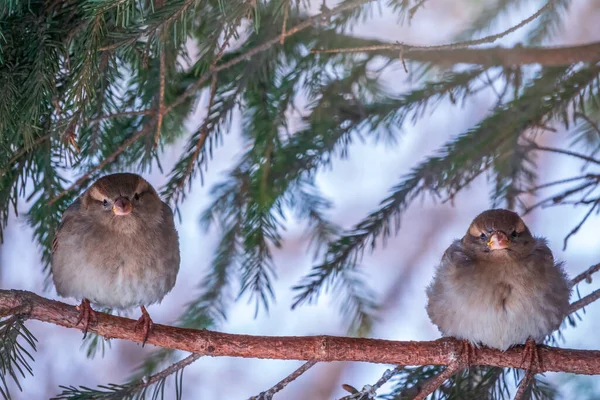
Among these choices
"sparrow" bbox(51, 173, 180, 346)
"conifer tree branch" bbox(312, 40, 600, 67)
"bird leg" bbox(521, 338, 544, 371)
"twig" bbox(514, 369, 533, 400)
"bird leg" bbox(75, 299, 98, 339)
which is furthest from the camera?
"conifer tree branch" bbox(312, 40, 600, 67)

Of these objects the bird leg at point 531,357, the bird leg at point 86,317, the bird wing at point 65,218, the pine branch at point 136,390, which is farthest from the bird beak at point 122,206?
Answer: the bird leg at point 531,357

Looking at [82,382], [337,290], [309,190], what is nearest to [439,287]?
[337,290]

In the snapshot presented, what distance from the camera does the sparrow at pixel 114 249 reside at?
98.3 inches

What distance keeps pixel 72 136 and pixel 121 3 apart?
40 cm

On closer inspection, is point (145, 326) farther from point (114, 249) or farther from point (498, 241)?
point (498, 241)

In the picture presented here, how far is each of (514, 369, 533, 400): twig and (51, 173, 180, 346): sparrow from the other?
115cm

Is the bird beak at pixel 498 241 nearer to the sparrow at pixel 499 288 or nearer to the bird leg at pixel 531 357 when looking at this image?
the sparrow at pixel 499 288

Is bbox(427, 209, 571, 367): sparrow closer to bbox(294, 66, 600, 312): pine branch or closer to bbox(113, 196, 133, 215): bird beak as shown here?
bbox(294, 66, 600, 312): pine branch

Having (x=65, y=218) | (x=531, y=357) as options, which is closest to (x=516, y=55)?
(x=531, y=357)

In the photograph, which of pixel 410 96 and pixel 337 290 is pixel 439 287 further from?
pixel 410 96

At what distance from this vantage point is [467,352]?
2.29 metres

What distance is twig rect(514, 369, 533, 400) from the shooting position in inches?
81.0

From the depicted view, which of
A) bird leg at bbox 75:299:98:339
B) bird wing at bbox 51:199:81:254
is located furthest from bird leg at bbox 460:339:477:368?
bird wing at bbox 51:199:81:254

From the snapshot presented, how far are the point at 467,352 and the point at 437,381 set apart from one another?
0.21 m
